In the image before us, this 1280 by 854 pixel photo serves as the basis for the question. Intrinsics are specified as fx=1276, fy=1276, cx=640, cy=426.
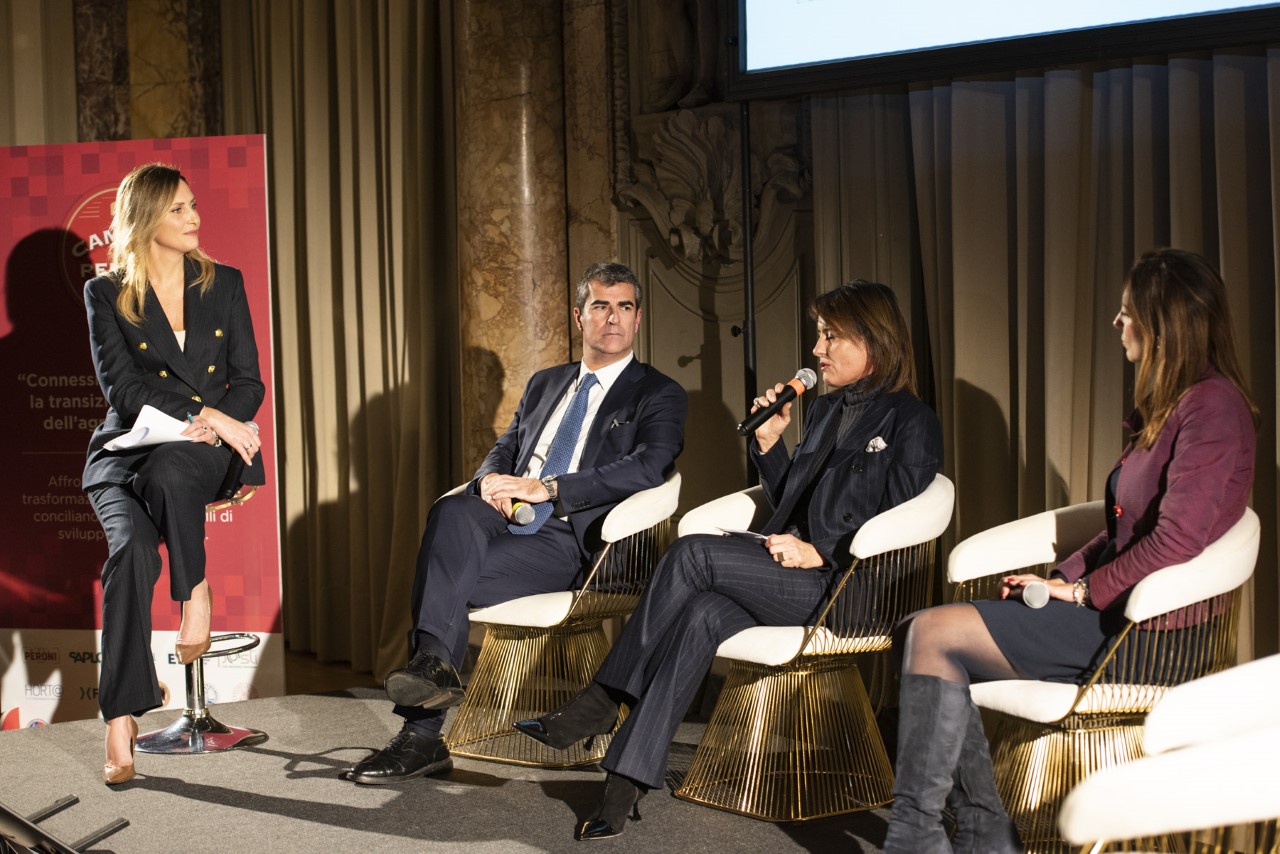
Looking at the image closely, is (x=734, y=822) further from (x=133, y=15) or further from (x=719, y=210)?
(x=133, y=15)

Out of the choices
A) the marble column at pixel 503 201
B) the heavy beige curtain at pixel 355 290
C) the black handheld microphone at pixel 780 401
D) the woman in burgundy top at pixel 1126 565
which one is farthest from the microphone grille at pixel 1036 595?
the heavy beige curtain at pixel 355 290

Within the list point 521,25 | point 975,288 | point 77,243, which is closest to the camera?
point 975,288

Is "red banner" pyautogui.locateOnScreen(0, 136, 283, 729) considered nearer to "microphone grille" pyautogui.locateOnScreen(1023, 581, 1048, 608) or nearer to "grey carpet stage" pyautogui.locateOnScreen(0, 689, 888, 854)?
"grey carpet stage" pyautogui.locateOnScreen(0, 689, 888, 854)

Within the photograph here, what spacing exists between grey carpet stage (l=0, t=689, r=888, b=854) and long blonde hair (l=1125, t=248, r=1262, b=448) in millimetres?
1215

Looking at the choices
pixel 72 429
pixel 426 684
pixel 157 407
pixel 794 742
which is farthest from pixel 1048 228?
pixel 72 429

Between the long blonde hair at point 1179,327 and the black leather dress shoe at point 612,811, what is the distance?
138 cm

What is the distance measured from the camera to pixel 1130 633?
2.48 m

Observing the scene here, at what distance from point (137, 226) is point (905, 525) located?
2.36m

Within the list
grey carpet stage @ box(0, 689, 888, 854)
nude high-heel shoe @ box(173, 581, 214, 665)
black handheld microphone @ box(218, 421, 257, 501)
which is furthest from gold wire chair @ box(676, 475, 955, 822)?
nude high-heel shoe @ box(173, 581, 214, 665)

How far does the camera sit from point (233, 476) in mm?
3770

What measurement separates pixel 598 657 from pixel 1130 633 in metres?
1.70

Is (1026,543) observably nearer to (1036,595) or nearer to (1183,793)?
(1036,595)

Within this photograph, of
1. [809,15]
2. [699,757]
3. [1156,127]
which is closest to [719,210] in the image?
[809,15]

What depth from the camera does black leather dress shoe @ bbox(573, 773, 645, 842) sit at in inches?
116
